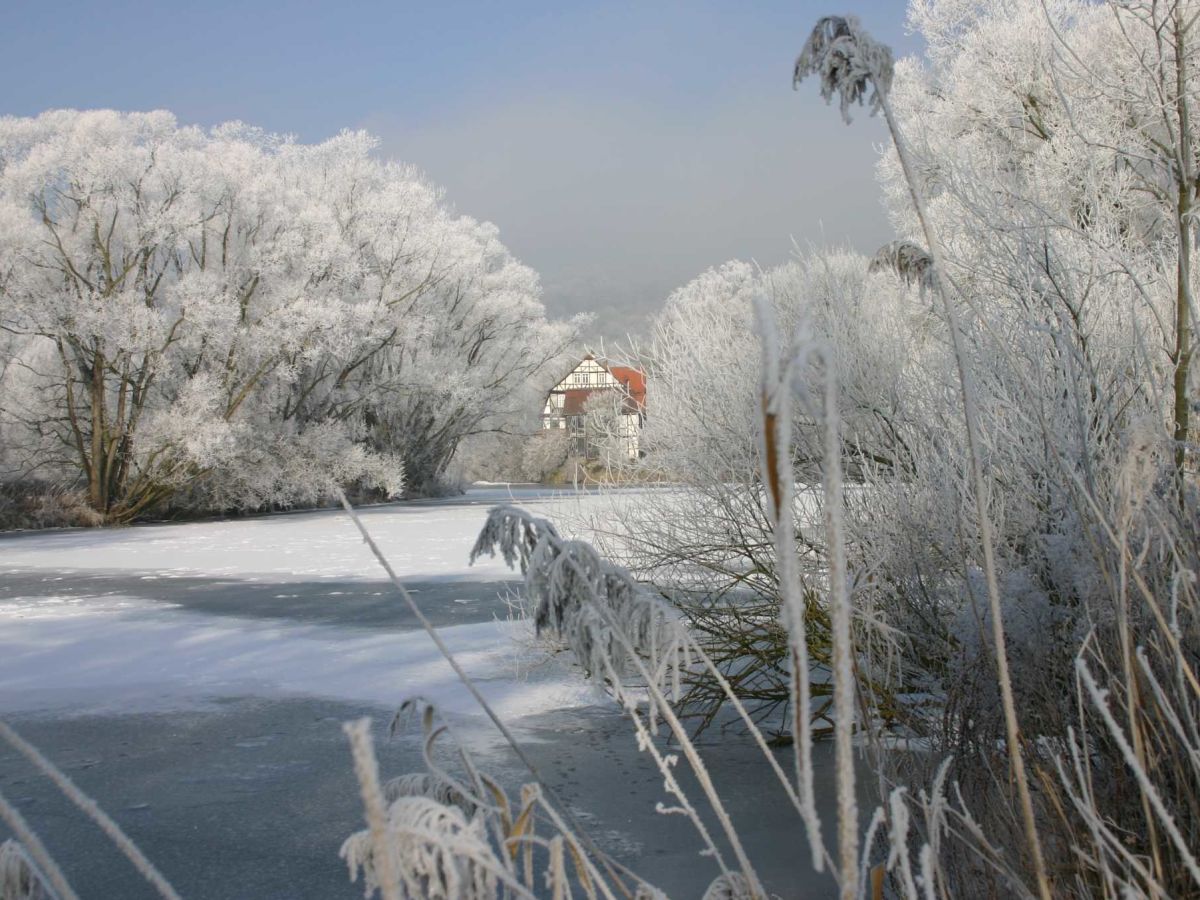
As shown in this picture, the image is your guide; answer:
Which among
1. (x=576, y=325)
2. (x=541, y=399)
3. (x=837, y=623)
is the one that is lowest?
(x=837, y=623)

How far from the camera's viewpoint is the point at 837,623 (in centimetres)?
67

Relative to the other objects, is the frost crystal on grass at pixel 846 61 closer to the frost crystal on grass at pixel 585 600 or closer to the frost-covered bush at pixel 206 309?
the frost crystal on grass at pixel 585 600

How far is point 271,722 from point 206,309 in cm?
1725

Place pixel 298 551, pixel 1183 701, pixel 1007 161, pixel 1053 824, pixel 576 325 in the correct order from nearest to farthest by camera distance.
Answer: pixel 1183 701, pixel 1053 824, pixel 298 551, pixel 1007 161, pixel 576 325

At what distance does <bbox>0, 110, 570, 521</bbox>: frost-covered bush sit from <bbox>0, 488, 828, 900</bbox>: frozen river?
9.90 m

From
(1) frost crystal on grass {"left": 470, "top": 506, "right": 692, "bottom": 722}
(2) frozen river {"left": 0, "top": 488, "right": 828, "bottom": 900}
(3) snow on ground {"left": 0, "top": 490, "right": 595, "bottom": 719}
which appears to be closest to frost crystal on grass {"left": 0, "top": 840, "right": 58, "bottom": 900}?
(1) frost crystal on grass {"left": 470, "top": 506, "right": 692, "bottom": 722}

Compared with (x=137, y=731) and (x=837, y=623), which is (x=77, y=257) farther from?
(x=837, y=623)

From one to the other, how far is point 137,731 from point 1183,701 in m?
5.44

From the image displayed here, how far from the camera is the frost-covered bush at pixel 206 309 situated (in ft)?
68.1

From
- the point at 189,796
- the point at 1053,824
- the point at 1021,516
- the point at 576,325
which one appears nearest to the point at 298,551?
the point at 189,796

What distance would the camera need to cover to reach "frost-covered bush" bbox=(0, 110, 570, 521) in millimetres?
20750

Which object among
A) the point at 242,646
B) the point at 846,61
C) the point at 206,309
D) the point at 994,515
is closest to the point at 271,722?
the point at 242,646

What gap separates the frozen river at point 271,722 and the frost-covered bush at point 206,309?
990 cm

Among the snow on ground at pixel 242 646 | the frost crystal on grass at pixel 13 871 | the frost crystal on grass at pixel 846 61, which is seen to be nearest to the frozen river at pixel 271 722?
the snow on ground at pixel 242 646
